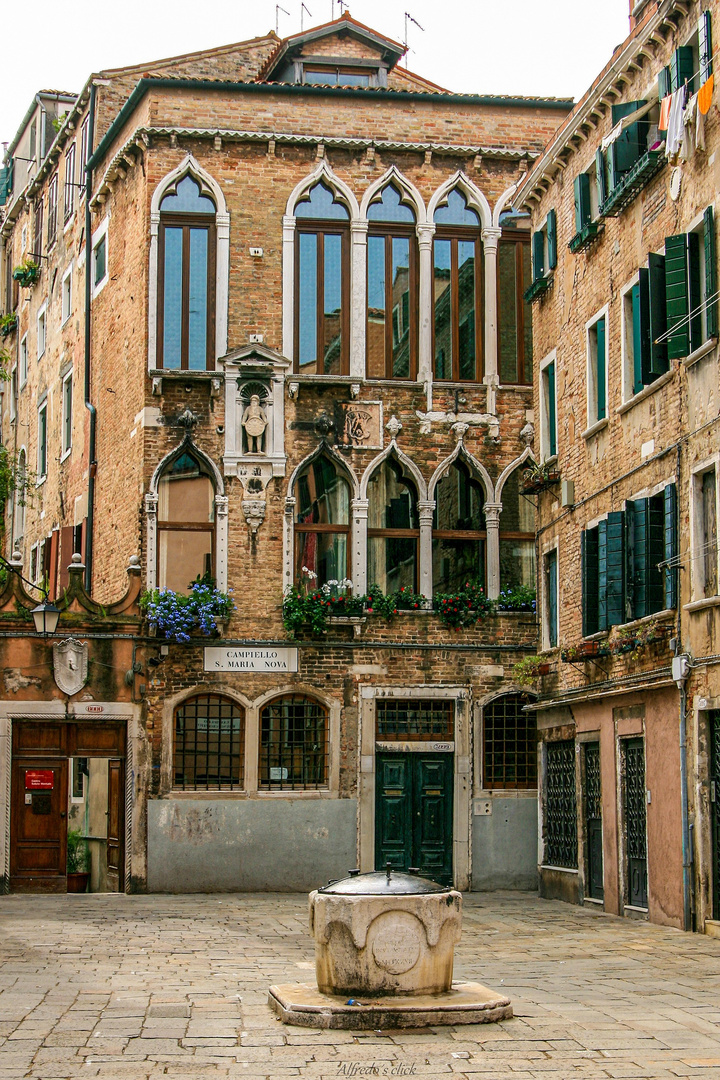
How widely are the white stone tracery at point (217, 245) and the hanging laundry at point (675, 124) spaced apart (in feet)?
26.8

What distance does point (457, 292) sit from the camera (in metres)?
22.9

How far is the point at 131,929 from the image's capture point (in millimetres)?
15945

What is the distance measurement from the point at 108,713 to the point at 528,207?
9844 millimetres

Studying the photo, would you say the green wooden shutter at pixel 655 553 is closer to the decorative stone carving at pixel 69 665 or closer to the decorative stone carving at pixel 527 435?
the decorative stone carving at pixel 527 435

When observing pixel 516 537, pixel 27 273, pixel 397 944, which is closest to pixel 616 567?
pixel 516 537

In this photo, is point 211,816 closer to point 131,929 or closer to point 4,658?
point 4,658

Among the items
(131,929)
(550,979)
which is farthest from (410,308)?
(550,979)

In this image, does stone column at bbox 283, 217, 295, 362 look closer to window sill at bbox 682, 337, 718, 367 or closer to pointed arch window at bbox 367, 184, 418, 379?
pointed arch window at bbox 367, 184, 418, 379

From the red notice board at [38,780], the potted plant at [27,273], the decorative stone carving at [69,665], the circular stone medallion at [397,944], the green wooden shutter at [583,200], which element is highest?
the potted plant at [27,273]

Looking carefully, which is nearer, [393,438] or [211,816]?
[211,816]

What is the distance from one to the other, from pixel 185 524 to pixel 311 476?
2.03 m

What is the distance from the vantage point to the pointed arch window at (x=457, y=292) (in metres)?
22.8

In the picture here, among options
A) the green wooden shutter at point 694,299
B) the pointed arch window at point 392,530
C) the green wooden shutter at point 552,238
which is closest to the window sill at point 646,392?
the green wooden shutter at point 694,299

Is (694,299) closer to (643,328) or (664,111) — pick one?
(643,328)
